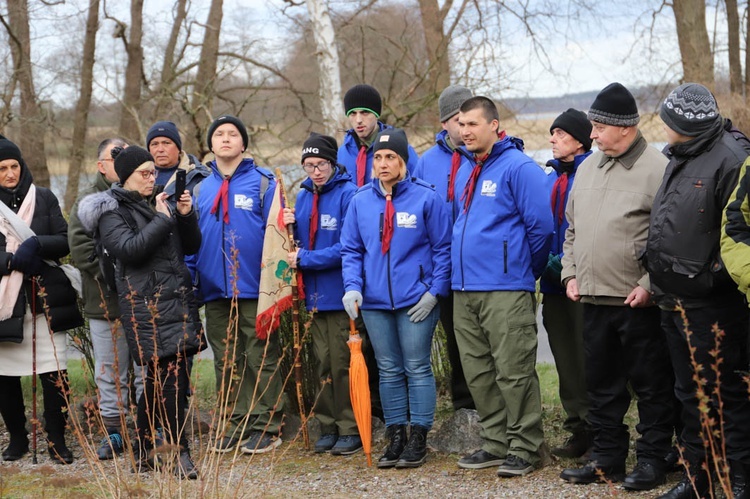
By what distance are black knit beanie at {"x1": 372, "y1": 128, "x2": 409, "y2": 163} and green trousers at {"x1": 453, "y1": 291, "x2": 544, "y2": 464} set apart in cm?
101

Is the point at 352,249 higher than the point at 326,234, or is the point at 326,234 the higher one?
the point at 326,234

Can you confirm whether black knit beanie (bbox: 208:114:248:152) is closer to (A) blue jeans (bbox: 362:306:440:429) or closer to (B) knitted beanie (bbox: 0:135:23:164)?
(B) knitted beanie (bbox: 0:135:23:164)

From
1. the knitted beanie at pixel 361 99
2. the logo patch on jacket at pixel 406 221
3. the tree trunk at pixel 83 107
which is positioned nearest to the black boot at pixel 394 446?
the logo patch on jacket at pixel 406 221

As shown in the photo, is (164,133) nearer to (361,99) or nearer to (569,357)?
(361,99)

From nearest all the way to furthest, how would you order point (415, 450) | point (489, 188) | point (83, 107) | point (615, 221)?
point (615, 221) < point (489, 188) < point (415, 450) < point (83, 107)

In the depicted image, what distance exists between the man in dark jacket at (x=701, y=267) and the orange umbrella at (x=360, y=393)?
1998 mm

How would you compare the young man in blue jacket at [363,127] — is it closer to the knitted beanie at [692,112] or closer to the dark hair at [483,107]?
the dark hair at [483,107]

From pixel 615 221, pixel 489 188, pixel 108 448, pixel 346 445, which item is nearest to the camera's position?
pixel 615 221

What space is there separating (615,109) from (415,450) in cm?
251

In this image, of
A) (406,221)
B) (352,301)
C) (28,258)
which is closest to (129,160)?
(28,258)

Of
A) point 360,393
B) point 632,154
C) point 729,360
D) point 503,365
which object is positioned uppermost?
point 632,154

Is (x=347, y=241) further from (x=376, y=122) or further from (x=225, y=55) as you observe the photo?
(x=225, y=55)

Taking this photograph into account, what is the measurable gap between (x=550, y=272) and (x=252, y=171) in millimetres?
2294

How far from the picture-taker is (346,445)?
6.36 m
